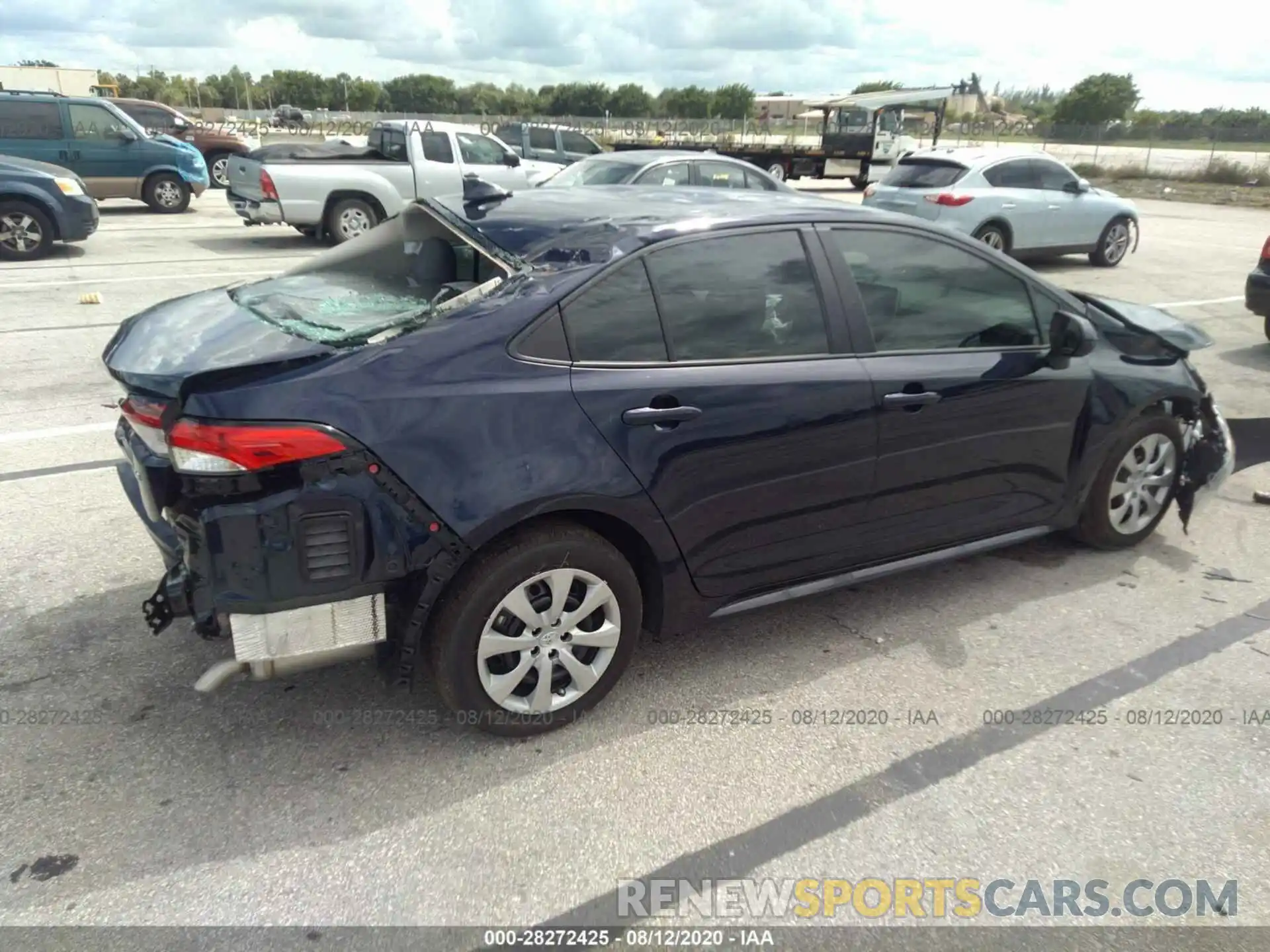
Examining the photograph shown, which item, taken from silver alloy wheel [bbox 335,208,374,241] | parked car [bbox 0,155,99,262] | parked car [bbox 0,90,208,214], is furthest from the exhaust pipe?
parked car [bbox 0,90,208,214]

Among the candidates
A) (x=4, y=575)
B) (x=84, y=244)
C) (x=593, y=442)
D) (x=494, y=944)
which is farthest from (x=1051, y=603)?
(x=84, y=244)

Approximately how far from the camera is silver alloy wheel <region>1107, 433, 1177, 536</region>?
4.40m

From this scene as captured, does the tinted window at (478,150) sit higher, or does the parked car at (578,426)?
the tinted window at (478,150)

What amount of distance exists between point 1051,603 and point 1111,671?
20.7 inches

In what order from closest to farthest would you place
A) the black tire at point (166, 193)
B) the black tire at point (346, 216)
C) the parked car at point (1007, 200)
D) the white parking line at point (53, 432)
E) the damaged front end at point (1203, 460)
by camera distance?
the damaged front end at point (1203, 460)
the white parking line at point (53, 432)
the parked car at point (1007, 200)
the black tire at point (346, 216)
the black tire at point (166, 193)

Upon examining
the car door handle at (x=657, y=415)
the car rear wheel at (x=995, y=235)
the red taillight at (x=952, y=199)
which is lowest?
the car rear wheel at (x=995, y=235)

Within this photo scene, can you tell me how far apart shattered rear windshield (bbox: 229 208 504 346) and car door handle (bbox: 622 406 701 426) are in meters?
0.59

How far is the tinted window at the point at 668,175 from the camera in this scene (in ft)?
34.3

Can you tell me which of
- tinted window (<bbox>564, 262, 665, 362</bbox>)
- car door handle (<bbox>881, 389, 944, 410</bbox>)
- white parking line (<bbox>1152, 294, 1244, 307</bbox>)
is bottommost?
white parking line (<bbox>1152, 294, 1244, 307</bbox>)

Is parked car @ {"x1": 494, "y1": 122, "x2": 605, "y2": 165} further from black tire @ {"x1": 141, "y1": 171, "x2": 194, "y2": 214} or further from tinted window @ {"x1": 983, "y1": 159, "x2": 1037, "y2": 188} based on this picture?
tinted window @ {"x1": 983, "y1": 159, "x2": 1037, "y2": 188}

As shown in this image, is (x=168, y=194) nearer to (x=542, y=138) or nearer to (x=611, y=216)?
(x=542, y=138)

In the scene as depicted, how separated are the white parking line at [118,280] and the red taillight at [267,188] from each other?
164 cm

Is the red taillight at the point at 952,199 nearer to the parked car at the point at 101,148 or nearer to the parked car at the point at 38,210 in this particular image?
the parked car at the point at 38,210

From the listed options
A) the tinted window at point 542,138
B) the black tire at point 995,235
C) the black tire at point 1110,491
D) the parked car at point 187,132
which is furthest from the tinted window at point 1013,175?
the parked car at point 187,132
